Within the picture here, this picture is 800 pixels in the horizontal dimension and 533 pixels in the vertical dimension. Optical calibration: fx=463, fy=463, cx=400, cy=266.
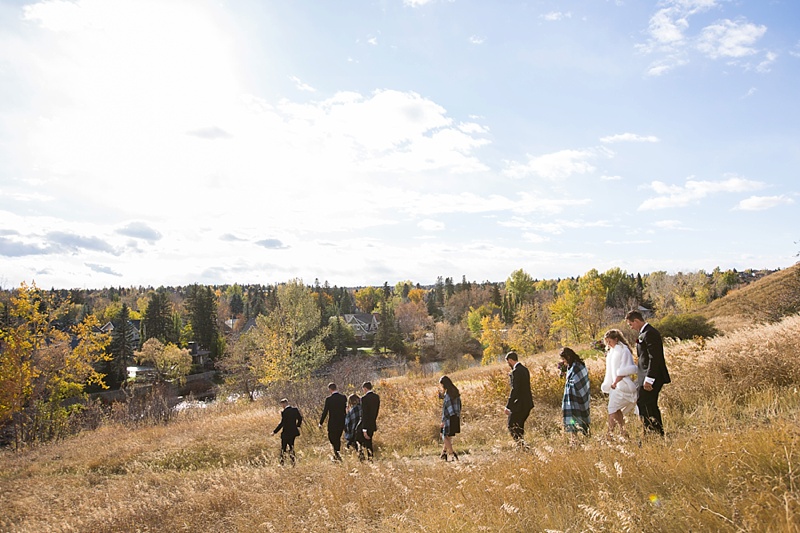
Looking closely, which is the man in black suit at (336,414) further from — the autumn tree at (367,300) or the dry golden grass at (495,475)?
the autumn tree at (367,300)

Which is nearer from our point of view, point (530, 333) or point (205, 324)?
point (530, 333)

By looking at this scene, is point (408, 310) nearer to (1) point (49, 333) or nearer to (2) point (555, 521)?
(1) point (49, 333)

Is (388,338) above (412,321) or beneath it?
beneath

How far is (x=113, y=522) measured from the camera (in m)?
6.77

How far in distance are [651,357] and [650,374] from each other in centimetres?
23

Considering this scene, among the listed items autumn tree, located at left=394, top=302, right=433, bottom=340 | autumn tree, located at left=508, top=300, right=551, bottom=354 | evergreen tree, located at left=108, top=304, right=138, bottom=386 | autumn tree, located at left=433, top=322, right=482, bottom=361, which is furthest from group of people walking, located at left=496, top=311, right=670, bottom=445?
autumn tree, located at left=394, top=302, right=433, bottom=340

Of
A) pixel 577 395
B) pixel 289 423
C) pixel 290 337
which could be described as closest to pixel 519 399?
Answer: pixel 577 395

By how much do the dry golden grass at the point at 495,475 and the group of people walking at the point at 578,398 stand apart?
0.42 metres

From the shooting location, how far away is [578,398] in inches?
287

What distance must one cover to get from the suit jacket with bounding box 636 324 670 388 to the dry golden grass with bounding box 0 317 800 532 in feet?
2.36

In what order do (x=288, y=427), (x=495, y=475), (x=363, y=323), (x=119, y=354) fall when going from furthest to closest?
1. (x=363, y=323)
2. (x=119, y=354)
3. (x=288, y=427)
4. (x=495, y=475)

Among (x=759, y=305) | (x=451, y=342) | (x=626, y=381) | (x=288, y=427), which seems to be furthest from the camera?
(x=451, y=342)

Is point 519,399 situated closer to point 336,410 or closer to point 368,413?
point 368,413

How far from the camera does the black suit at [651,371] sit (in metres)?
6.00
